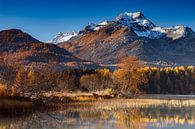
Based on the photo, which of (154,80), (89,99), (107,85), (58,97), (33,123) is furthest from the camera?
(154,80)

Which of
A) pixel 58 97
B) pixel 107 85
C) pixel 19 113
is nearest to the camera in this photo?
pixel 19 113

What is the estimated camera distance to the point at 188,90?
13650 cm

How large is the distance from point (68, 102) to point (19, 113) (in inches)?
600

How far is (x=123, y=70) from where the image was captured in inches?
2948

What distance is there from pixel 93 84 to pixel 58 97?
Result: 41.8 m

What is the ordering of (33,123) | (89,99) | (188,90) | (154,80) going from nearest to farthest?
(33,123) → (89,99) → (154,80) → (188,90)

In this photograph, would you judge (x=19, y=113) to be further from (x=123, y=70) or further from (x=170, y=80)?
(x=170, y=80)

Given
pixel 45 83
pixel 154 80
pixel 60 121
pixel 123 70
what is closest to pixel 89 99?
pixel 45 83

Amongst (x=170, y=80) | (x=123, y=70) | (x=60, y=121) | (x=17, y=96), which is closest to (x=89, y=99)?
(x=17, y=96)

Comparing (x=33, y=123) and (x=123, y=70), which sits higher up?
(x=123, y=70)

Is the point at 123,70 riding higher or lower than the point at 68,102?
higher

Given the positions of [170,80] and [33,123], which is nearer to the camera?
[33,123]

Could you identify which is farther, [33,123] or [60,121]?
[60,121]

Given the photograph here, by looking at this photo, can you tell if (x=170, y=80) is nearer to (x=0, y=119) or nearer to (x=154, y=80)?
(x=154, y=80)
